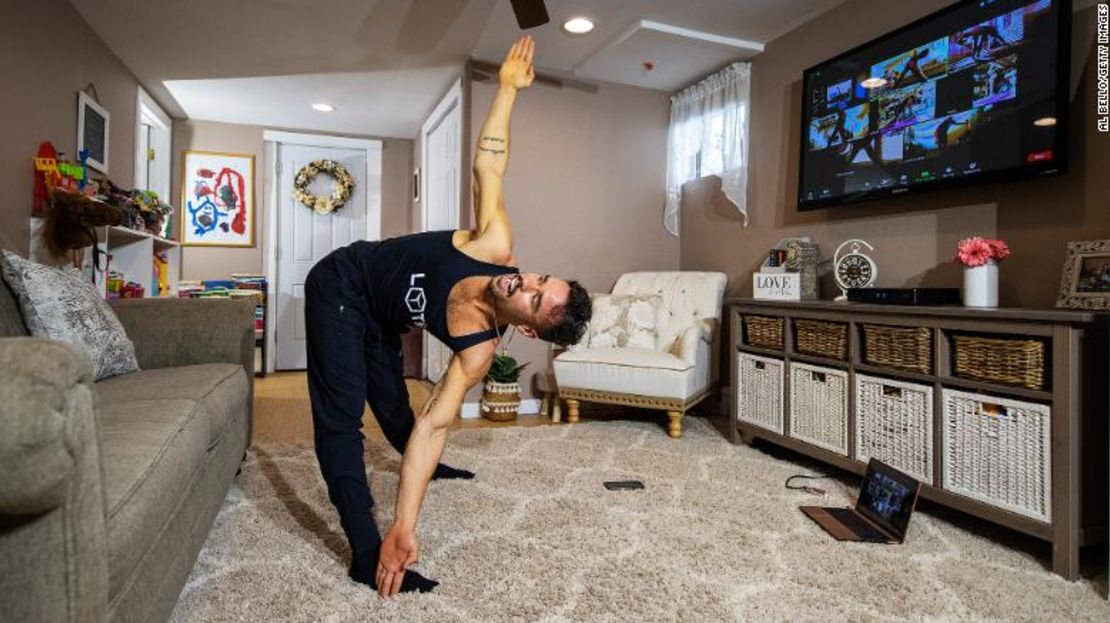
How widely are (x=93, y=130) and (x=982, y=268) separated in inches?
172

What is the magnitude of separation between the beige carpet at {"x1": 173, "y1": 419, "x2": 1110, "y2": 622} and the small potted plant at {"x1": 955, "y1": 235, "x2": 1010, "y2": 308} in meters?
0.76

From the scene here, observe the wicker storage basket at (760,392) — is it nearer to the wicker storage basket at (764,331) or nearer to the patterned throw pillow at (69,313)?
the wicker storage basket at (764,331)

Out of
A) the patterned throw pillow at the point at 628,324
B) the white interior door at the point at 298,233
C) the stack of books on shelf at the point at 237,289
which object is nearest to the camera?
the patterned throw pillow at the point at 628,324

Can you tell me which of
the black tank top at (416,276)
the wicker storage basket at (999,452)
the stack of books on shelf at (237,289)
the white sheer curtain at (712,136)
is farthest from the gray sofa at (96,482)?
the stack of books on shelf at (237,289)

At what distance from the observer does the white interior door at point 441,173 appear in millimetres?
4098

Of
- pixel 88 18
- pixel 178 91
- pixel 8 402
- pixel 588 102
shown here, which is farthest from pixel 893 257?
pixel 178 91

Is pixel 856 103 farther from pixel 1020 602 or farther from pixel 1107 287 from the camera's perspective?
pixel 1020 602

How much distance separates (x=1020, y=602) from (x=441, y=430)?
1498 mm

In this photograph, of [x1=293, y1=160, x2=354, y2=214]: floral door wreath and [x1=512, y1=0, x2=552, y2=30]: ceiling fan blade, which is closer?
[x1=512, y1=0, x2=552, y2=30]: ceiling fan blade

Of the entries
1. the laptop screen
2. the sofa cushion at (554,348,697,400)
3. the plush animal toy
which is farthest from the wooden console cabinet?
the plush animal toy

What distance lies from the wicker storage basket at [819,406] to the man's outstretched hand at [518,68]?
164 cm

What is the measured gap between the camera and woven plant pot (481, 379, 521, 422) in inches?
138

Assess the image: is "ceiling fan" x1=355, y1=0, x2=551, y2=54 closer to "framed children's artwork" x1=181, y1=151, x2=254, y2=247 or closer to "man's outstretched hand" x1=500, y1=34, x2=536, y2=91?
"man's outstretched hand" x1=500, y1=34, x2=536, y2=91

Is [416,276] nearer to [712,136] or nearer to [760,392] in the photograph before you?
[760,392]
